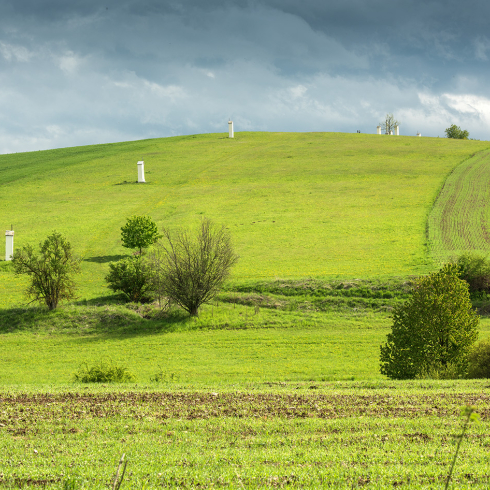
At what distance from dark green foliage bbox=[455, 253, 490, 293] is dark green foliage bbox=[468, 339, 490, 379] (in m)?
19.9

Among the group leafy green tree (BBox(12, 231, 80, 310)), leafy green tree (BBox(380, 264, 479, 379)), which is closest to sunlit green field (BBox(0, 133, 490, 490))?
leafy green tree (BBox(12, 231, 80, 310))

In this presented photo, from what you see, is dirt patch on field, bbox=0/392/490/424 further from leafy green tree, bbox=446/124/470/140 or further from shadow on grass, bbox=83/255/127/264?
leafy green tree, bbox=446/124/470/140

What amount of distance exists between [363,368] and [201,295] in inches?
635

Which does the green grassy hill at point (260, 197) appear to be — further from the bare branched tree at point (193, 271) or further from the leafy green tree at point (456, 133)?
the leafy green tree at point (456, 133)

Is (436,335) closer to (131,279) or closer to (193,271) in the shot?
(193,271)

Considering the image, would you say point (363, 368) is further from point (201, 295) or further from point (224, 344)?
point (201, 295)

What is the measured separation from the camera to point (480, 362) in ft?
78.9

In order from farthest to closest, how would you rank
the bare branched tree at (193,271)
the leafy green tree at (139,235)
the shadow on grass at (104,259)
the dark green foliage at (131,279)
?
the shadow on grass at (104,259) < the leafy green tree at (139,235) < the dark green foliage at (131,279) < the bare branched tree at (193,271)

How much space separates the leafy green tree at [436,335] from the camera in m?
24.0

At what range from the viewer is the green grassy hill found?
5475cm

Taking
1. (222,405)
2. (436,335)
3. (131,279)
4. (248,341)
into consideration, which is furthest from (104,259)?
(222,405)

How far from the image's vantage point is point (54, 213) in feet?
248

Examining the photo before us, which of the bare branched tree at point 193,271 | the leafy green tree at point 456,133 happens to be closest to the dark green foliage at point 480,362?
the bare branched tree at point 193,271

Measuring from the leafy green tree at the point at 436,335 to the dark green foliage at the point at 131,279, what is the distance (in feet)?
79.4
